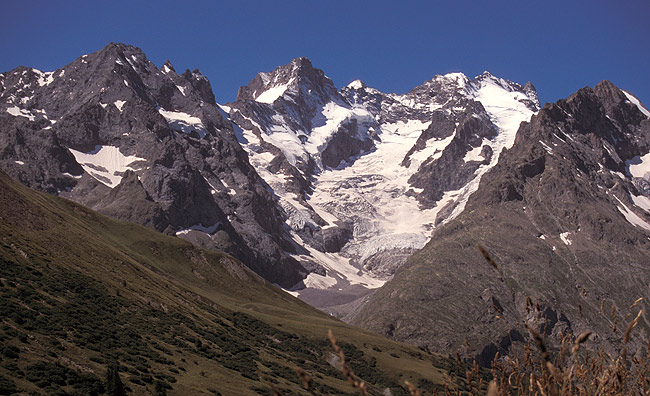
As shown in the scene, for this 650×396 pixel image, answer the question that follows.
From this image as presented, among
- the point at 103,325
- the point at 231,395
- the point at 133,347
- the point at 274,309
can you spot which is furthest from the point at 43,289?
the point at 274,309

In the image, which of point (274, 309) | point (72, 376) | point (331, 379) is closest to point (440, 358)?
→ point (274, 309)

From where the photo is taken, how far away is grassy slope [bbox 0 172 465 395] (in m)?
55.6

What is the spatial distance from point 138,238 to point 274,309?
151 ft

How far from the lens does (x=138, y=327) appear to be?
81.8 metres

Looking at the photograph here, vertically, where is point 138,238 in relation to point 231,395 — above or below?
above

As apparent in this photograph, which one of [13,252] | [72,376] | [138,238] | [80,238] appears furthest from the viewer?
[138,238]

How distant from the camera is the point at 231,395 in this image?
67.2 metres

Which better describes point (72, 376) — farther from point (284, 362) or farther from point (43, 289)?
point (284, 362)

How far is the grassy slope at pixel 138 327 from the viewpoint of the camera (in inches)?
2190

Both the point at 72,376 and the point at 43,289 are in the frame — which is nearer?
the point at 72,376

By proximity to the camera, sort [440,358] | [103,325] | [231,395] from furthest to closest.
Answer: [440,358] < [103,325] < [231,395]

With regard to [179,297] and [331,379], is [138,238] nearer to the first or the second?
[179,297]

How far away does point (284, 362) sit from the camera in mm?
107688

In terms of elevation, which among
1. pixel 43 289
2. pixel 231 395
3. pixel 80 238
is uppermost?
pixel 80 238
